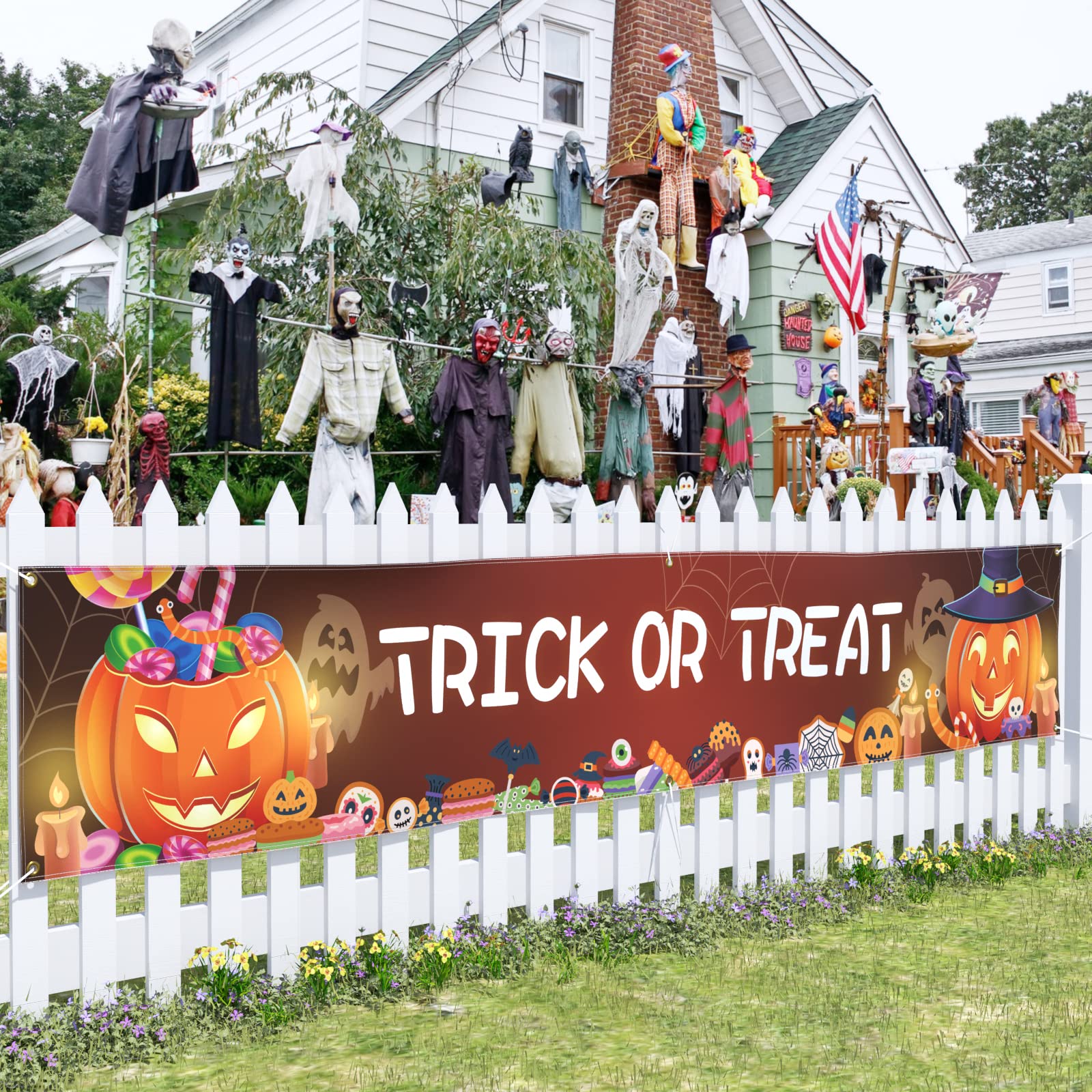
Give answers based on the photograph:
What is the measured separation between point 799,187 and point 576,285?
4519mm

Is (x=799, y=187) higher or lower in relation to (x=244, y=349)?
higher

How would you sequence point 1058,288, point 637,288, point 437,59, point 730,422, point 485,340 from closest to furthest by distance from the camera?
point 485,340, point 730,422, point 637,288, point 437,59, point 1058,288

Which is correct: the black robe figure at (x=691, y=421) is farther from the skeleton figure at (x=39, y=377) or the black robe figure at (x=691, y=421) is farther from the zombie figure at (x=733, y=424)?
the skeleton figure at (x=39, y=377)

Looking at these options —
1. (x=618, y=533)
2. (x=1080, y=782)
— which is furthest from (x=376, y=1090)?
(x=1080, y=782)

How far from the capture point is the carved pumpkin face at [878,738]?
4734 mm

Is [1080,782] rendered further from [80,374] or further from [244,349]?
[80,374]

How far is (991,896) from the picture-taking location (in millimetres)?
4715

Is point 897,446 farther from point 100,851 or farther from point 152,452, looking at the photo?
point 100,851

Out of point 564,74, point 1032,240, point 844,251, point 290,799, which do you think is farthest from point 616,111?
point 1032,240

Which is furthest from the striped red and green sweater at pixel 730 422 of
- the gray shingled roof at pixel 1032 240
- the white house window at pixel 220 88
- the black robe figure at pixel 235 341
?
the gray shingled roof at pixel 1032 240

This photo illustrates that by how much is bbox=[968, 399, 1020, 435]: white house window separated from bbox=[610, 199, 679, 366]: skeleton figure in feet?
61.9

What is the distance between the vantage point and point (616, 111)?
14.0 metres

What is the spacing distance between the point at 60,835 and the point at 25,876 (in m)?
0.13

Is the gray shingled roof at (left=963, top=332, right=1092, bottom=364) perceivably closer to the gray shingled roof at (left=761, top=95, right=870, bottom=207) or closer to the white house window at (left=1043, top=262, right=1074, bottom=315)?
the white house window at (left=1043, top=262, right=1074, bottom=315)
